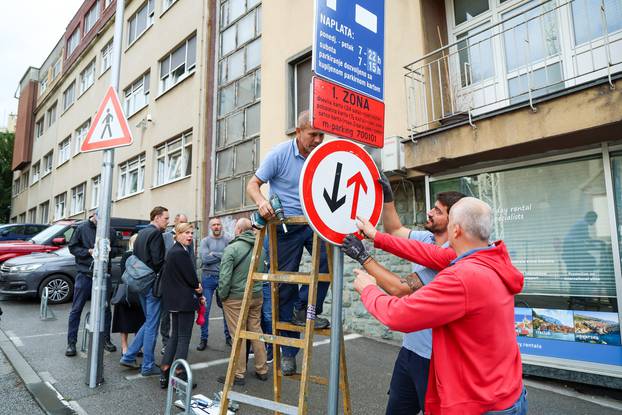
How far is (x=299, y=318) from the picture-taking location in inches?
124

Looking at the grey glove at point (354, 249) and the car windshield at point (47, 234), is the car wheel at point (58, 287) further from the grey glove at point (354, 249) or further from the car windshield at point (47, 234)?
the grey glove at point (354, 249)

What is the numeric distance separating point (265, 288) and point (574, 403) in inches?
147

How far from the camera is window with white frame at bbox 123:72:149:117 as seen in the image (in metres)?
18.0

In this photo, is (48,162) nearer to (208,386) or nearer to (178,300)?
(178,300)

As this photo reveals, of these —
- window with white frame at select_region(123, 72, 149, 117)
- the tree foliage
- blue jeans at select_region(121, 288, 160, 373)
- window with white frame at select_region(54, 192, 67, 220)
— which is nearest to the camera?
blue jeans at select_region(121, 288, 160, 373)

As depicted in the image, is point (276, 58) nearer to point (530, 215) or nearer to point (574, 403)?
point (530, 215)

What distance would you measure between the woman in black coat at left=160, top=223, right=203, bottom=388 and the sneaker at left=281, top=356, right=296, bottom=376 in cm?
200

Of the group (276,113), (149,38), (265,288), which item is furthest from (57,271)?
(149,38)

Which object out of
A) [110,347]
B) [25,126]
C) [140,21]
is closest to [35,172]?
[25,126]

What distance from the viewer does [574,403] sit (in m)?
4.75

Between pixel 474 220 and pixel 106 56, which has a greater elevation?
pixel 106 56

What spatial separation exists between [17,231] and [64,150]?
582 inches

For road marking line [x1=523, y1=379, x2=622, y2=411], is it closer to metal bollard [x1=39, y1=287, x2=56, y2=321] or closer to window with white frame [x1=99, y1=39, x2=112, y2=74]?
metal bollard [x1=39, y1=287, x2=56, y2=321]

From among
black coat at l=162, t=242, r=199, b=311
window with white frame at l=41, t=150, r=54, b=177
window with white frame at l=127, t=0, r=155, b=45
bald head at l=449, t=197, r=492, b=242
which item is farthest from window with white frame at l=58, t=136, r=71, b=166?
bald head at l=449, t=197, r=492, b=242
